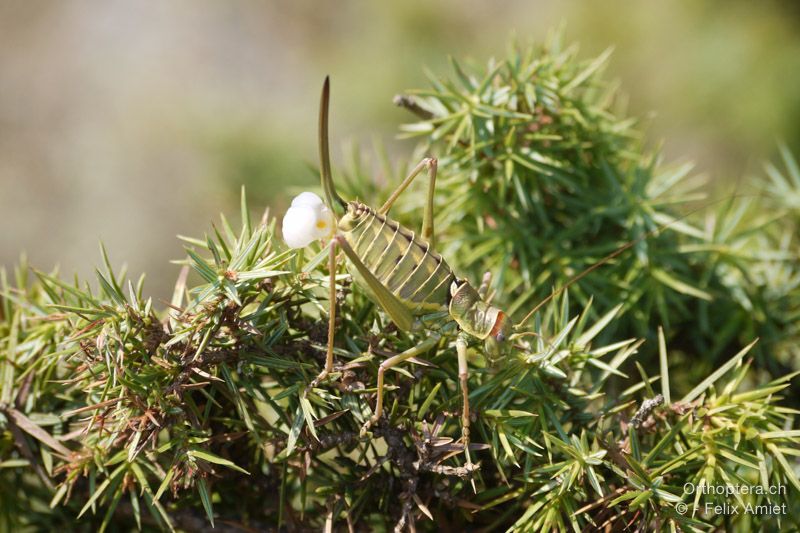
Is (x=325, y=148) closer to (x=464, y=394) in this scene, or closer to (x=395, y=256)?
(x=395, y=256)

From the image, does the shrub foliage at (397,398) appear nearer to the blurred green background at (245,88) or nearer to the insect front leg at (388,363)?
the insect front leg at (388,363)

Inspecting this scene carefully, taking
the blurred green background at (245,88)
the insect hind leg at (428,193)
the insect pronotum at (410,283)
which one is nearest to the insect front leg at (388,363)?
the insect pronotum at (410,283)

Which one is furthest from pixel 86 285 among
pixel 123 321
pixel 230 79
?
pixel 230 79

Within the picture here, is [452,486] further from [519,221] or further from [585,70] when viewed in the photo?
[585,70]

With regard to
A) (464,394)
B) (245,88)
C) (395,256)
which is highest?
(245,88)

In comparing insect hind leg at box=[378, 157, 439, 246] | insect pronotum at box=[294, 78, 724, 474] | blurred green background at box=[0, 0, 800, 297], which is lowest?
insect pronotum at box=[294, 78, 724, 474]

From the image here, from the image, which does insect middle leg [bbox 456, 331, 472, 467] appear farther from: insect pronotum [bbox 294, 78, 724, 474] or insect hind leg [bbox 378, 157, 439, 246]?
insect hind leg [bbox 378, 157, 439, 246]

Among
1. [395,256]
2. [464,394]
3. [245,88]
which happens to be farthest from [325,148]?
[245,88]

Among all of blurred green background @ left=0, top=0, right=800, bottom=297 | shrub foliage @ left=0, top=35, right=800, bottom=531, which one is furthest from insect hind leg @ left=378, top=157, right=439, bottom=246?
blurred green background @ left=0, top=0, right=800, bottom=297
